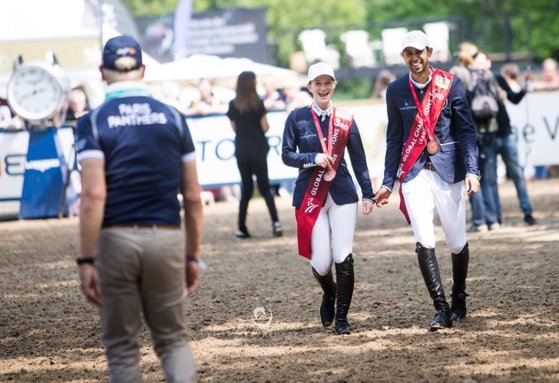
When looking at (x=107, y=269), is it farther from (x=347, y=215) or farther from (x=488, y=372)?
(x=347, y=215)

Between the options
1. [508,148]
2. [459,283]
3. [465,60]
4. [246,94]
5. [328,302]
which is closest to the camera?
[459,283]

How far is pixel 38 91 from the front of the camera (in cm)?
1953

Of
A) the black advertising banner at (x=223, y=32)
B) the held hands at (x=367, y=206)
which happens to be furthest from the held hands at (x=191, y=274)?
the black advertising banner at (x=223, y=32)

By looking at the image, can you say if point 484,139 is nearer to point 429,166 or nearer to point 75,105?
point 429,166

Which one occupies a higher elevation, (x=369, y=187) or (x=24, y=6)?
(x=24, y=6)

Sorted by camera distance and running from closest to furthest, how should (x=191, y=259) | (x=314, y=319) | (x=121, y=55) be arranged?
(x=121, y=55) → (x=191, y=259) → (x=314, y=319)

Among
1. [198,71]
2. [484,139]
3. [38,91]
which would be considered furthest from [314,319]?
[198,71]

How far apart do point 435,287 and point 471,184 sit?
2.64ft

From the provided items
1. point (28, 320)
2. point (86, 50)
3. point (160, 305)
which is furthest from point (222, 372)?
point (86, 50)

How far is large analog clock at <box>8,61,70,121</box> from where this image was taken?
19078 millimetres

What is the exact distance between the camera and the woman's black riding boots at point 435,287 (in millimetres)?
8547

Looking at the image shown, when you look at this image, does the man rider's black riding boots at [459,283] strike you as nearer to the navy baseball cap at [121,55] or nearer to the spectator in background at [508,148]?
the navy baseball cap at [121,55]

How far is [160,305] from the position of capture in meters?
5.74

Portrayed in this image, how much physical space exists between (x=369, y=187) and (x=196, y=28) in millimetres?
30275
